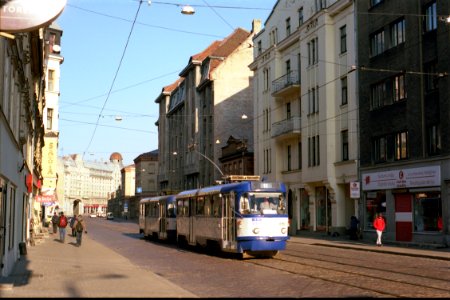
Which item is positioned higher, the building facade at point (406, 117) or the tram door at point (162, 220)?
the building facade at point (406, 117)

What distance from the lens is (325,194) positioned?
42.3m

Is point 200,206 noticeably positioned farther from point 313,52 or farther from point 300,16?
point 300,16

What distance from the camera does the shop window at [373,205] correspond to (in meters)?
35.2

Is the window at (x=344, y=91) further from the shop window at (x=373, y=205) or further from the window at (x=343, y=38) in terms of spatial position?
the shop window at (x=373, y=205)

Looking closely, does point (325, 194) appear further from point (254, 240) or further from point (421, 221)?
point (254, 240)

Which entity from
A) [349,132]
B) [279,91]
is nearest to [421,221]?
[349,132]

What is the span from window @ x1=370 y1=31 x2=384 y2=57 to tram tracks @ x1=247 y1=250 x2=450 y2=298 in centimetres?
1609

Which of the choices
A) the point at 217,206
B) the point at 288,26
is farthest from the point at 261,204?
the point at 288,26

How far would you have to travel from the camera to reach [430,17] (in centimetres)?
3089

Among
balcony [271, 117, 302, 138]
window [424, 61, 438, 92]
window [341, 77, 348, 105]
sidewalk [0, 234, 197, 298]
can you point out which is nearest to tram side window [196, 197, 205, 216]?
sidewalk [0, 234, 197, 298]

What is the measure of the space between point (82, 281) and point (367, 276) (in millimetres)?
7219

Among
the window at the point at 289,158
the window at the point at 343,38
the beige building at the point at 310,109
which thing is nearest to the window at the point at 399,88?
the beige building at the point at 310,109

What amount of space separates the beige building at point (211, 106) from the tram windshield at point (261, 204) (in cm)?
3486

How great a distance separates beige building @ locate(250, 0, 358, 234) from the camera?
129 ft
